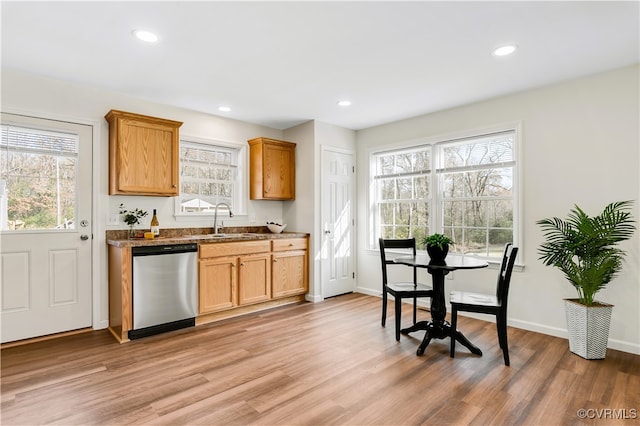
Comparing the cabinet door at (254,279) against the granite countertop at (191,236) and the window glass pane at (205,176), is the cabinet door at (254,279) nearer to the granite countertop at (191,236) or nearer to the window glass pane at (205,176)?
the granite countertop at (191,236)

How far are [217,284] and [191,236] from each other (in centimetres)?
69

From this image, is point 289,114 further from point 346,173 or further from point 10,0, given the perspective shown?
point 10,0

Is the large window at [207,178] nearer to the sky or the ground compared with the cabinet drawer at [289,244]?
nearer to the sky

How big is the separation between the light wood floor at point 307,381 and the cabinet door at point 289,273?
985 millimetres

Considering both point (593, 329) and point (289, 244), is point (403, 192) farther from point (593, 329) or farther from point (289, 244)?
point (593, 329)

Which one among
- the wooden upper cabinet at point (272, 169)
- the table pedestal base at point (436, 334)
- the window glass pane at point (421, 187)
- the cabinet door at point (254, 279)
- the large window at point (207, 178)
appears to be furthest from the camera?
the wooden upper cabinet at point (272, 169)

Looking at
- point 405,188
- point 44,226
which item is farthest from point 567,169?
point 44,226

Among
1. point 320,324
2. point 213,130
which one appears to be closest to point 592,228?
point 320,324

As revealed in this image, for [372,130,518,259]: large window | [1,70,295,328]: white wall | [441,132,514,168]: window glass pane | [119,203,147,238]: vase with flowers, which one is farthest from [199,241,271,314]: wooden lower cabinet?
[441,132,514,168]: window glass pane

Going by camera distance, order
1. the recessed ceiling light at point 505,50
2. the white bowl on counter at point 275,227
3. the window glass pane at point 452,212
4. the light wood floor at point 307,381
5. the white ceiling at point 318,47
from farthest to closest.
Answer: the white bowl on counter at point 275,227
the window glass pane at point 452,212
the recessed ceiling light at point 505,50
the white ceiling at point 318,47
the light wood floor at point 307,381

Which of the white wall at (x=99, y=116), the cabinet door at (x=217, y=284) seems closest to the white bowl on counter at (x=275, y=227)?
the white wall at (x=99, y=116)

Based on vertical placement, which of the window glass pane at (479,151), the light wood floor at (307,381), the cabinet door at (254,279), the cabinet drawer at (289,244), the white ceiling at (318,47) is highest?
the white ceiling at (318,47)

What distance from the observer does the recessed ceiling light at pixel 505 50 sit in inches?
107

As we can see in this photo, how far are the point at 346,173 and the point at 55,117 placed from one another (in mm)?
3546
